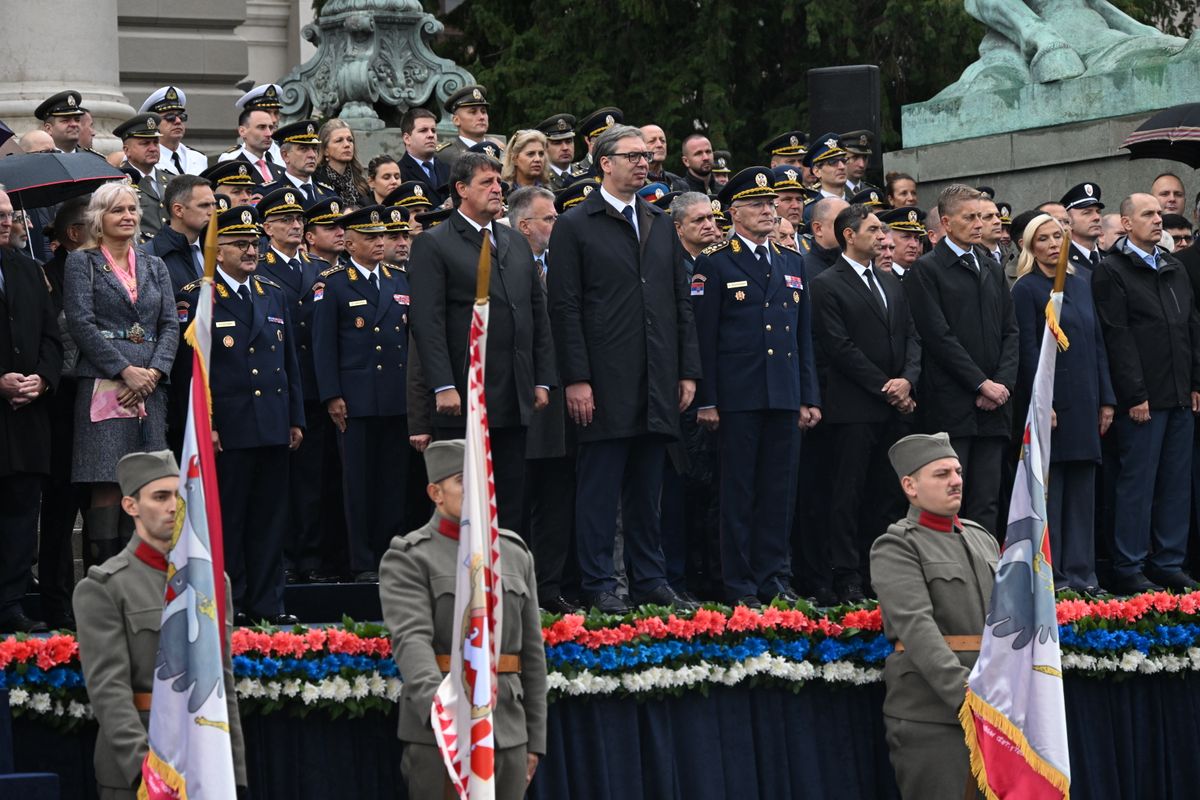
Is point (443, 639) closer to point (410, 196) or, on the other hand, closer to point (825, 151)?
point (410, 196)

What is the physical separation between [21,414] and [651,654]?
2.88 meters

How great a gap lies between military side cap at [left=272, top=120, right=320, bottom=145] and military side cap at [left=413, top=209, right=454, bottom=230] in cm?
129

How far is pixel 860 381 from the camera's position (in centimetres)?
1199

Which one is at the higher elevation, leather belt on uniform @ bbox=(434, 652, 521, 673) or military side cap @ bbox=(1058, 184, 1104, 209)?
military side cap @ bbox=(1058, 184, 1104, 209)

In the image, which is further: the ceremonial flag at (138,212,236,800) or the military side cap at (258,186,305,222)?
the military side cap at (258,186,305,222)

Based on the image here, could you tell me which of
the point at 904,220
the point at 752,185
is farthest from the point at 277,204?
the point at 904,220

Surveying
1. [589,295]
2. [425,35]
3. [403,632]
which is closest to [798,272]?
[589,295]

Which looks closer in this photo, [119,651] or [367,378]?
[119,651]

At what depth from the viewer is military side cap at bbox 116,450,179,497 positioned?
8656 mm

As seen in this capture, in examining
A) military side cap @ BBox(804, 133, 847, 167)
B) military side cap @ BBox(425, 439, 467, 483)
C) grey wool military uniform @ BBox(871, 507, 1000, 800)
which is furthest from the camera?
military side cap @ BBox(804, 133, 847, 167)

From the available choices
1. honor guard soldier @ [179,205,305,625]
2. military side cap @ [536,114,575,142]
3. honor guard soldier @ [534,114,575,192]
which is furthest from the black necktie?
honor guard soldier @ [179,205,305,625]

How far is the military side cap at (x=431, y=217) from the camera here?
12469 mm

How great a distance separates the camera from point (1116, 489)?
12.7 meters

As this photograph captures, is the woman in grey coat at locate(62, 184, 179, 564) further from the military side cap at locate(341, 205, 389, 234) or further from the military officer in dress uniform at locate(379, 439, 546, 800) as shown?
the military officer in dress uniform at locate(379, 439, 546, 800)
